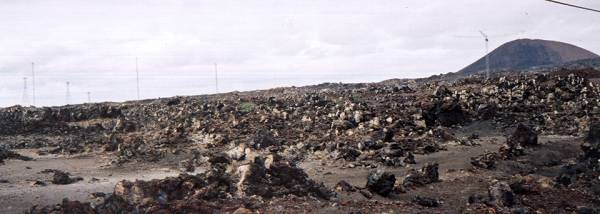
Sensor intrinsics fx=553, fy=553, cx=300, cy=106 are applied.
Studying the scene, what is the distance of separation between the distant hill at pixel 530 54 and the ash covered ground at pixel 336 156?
30091 mm

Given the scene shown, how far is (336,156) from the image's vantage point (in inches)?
578

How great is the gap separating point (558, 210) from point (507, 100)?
11746 mm

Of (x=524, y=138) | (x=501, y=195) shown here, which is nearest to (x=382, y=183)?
(x=501, y=195)

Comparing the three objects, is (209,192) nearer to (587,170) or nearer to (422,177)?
(422,177)

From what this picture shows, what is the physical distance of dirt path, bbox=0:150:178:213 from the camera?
1109cm

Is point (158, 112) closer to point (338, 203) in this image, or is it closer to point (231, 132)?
point (231, 132)

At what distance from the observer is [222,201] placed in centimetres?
955

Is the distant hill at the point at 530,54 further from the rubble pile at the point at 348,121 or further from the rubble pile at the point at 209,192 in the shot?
the rubble pile at the point at 209,192

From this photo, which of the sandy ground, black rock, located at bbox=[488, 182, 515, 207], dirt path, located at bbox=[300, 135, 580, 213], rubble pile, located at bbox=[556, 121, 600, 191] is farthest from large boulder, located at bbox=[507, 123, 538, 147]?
black rock, located at bbox=[488, 182, 515, 207]

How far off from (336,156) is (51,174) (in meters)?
7.61

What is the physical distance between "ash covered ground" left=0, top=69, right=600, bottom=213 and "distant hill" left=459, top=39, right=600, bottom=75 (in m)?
30.1

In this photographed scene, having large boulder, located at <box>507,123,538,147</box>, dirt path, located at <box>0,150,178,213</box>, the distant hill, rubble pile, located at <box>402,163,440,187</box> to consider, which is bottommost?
dirt path, located at <box>0,150,178,213</box>

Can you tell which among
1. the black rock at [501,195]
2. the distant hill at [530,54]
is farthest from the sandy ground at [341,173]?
the distant hill at [530,54]

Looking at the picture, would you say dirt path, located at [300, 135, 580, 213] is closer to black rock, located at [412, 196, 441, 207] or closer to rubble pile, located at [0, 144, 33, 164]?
black rock, located at [412, 196, 441, 207]
